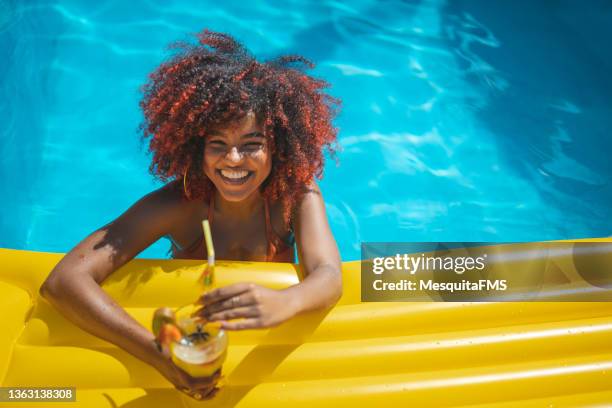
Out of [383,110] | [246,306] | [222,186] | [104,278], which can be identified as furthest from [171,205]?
[383,110]

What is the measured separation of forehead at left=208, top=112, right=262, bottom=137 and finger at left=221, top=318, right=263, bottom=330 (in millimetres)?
577

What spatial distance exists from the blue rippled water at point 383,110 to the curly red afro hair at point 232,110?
1590mm

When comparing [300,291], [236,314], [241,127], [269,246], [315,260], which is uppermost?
[241,127]

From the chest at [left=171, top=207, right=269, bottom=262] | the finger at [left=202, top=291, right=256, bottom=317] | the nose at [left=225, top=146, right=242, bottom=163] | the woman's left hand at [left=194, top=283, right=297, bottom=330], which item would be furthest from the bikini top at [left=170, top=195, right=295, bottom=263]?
the finger at [left=202, top=291, right=256, bottom=317]

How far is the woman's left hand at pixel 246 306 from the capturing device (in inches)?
53.1

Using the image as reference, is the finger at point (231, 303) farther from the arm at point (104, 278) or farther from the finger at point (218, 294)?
the arm at point (104, 278)

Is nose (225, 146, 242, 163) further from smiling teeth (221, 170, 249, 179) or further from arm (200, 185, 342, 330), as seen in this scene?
arm (200, 185, 342, 330)

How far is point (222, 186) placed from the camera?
6.01 feet

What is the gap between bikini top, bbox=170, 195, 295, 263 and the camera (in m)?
2.05

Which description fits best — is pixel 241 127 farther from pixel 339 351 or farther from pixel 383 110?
pixel 383 110

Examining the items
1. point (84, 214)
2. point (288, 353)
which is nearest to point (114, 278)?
point (288, 353)

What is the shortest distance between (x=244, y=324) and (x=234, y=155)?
0.53m

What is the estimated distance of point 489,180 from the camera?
3.66 meters

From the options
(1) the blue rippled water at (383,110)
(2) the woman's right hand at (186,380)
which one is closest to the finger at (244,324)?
(2) the woman's right hand at (186,380)
